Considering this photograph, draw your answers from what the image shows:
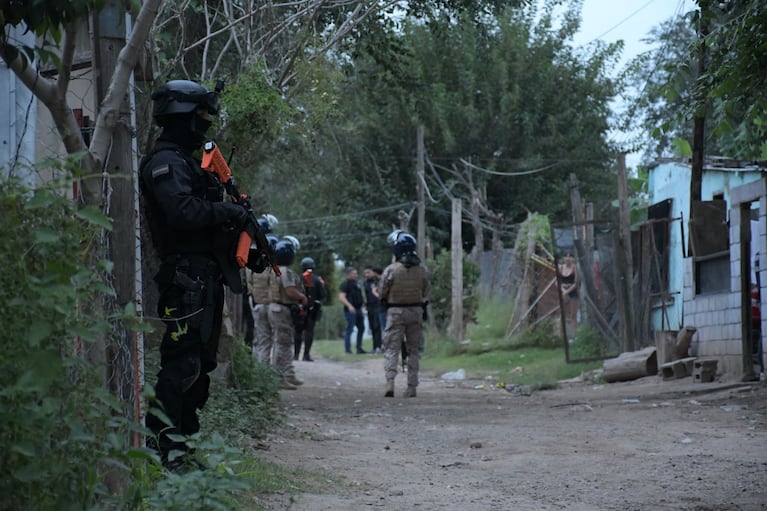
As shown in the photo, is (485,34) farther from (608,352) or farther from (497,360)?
(497,360)

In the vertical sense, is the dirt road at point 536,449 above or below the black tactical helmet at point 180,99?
below

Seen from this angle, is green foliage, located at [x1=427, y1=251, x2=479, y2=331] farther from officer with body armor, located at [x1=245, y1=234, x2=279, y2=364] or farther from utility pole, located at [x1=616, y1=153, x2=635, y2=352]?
officer with body armor, located at [x1=245, y1=234, x2=279, y2=364]

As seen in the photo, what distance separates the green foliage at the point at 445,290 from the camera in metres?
23.7

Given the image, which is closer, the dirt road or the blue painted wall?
the dirt road

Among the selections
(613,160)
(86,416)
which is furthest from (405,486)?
(613,160)

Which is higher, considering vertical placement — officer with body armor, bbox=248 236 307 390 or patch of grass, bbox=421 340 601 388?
officer with body armor, bbox=248 236 307 390

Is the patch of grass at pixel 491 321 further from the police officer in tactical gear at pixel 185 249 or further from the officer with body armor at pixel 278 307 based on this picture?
the police officer in tactical gear at pixel 185 249

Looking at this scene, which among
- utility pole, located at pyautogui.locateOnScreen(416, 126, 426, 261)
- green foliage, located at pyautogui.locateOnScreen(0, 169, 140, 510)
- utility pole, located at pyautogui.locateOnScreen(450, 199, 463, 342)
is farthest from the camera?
utility pole, located at pyautogui.locateOnScreen(416, 126, 426, 261)

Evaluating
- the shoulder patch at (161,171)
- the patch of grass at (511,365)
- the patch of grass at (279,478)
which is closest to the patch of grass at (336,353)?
the patch of grass at (511,365)

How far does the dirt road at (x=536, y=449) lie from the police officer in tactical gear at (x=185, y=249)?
0.69m

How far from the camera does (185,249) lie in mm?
5453

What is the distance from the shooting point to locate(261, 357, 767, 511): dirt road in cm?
588

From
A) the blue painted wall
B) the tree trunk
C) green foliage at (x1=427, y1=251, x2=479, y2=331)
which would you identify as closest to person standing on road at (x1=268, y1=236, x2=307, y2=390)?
the tree trunk

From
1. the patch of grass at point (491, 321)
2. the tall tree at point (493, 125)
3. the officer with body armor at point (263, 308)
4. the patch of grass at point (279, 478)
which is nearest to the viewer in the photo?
the patch of grass at point (279, 478)
